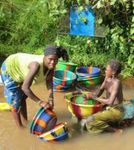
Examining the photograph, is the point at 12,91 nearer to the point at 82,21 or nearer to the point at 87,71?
the point at 87,71

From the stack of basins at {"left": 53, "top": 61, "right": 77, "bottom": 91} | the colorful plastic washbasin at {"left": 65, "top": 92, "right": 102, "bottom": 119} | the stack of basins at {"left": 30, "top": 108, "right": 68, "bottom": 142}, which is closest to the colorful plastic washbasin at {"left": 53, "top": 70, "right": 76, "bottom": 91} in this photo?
the stack of basins at {"left": 53, "top": 61, "right": 77, "bottom": 91}

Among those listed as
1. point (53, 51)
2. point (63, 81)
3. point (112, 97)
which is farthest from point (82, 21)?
point (53, 51)

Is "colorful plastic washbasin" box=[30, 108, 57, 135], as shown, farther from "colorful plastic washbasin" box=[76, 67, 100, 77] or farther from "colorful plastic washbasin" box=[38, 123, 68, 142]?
"colorful plastic washbasin" box=[76, 67, 100, 77]

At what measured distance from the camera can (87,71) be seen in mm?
7680

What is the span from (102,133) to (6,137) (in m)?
1.31

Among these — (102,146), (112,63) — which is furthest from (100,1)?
(102,146)

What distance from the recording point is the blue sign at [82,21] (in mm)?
8055

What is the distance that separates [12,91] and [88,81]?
7.32 ft

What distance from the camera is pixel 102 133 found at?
5727 mm

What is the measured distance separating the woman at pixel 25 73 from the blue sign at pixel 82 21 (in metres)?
2.81

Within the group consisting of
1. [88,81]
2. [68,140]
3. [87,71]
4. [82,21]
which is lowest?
[68,140]

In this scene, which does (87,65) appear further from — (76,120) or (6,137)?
(6,137)

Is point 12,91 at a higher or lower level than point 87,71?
higher

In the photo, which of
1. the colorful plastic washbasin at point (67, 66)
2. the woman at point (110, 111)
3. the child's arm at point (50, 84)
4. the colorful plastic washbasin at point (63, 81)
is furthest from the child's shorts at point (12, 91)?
the colorful plastic washbasin at point (67, 66)
